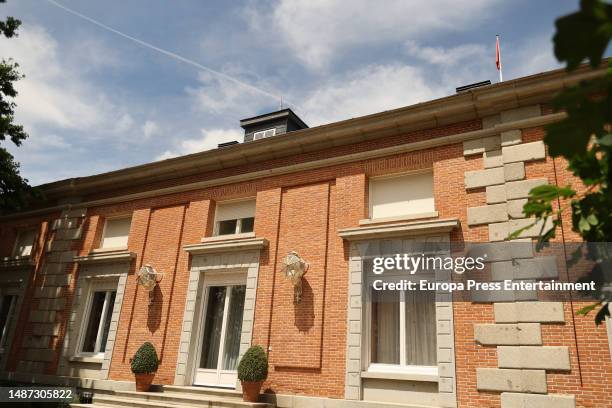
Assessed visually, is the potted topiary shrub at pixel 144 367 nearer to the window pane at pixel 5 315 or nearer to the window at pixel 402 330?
the window at pixel 402 330

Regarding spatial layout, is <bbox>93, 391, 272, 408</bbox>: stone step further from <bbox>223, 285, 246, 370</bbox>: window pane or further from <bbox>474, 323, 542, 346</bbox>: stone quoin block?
<bbox>474, 323, 542, 346</bbox>: stone quoin block

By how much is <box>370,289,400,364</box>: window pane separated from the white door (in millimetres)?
3389

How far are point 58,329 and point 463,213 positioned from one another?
457 inches

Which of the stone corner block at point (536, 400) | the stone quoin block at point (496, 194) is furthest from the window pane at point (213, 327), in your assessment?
the stone quoin block at point (496, 194)

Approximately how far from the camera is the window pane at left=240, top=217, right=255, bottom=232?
1194 centimetres

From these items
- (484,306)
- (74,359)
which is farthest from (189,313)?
(484,306)

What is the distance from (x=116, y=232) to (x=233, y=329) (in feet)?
18.0

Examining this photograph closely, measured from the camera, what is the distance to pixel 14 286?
1501 cm

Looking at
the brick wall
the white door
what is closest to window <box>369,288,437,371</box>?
the brick wall

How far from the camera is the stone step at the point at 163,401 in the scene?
9180 mm

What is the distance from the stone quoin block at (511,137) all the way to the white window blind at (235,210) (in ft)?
20.5

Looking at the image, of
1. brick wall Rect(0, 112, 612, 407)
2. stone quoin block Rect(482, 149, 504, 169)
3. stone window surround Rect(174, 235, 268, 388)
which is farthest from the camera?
stone window surround Rect(174, 235, 268, 388)

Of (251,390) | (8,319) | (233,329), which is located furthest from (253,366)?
(8,319)

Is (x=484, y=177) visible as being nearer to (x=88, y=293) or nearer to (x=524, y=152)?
(x=524, y=152)
